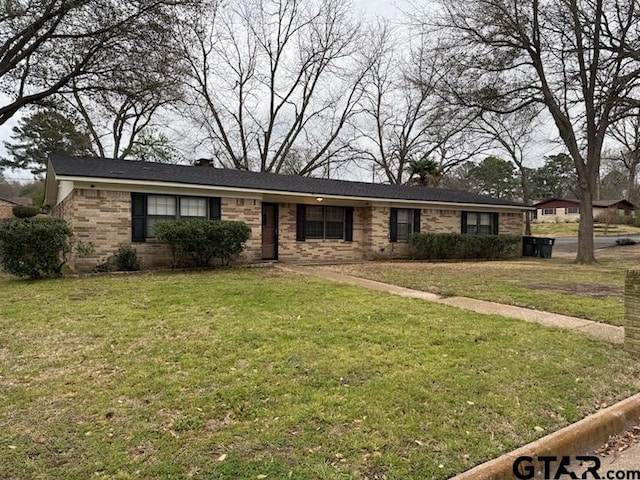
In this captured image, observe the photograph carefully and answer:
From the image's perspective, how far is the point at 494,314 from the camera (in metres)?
6.18

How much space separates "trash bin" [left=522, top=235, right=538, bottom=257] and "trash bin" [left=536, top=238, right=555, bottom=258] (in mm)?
173

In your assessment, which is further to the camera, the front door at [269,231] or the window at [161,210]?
the front door at [269,231]

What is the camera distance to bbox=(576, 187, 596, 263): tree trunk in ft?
51.6

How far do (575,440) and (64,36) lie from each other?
50.4 feet

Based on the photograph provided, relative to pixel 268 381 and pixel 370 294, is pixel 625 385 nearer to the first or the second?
pixel 268 381

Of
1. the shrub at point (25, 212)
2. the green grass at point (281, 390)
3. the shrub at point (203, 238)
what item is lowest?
the green grass at point (281, 390)

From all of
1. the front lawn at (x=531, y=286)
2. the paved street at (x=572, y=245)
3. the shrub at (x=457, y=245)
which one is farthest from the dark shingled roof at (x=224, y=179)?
the paved street at (x=572, y=245)

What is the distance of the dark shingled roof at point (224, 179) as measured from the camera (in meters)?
11.1

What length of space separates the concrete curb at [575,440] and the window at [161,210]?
34.8 ft

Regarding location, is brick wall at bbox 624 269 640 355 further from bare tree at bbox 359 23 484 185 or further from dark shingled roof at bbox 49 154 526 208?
bare tree at bbox 359 23 484 185

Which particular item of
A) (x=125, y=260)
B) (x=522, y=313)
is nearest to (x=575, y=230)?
(x=522, y=313)

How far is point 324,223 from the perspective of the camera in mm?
15312

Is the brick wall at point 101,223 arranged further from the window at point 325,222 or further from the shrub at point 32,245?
the window at point 325,222

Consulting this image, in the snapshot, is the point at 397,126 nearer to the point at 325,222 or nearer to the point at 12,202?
the point at 325,222
